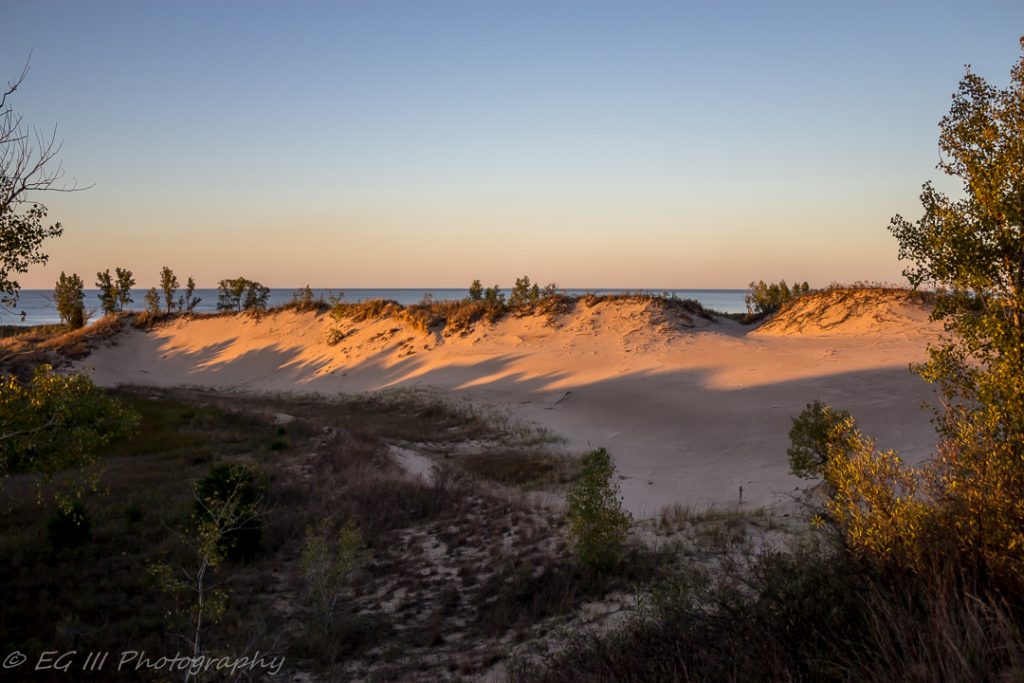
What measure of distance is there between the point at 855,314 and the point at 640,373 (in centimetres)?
1375

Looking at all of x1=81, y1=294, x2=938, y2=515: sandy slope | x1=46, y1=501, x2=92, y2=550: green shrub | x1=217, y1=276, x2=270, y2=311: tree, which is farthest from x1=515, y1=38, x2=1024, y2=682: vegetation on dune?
x1=217, y1=276, x2=270, y2=311: tree

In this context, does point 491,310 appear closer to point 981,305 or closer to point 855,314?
point 855,314

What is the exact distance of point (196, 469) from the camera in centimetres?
1722

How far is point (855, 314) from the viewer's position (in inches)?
1328

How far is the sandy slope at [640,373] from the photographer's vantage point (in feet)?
60.5

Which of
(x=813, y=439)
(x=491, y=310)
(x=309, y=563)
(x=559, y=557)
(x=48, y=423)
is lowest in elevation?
(x=559, y=557)

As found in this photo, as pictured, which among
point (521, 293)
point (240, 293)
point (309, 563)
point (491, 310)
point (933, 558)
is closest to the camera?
point (933, 558)

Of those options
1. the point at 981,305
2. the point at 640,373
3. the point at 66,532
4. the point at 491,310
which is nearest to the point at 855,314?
the point at 640,373

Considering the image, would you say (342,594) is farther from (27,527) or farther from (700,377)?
(700,377)

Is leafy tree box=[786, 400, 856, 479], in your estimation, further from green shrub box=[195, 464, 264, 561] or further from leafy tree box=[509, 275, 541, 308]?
leafy tree box=[509, 275, 541, 308]

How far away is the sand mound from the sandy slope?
145 millimetres

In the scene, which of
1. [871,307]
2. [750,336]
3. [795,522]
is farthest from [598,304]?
[795,522]

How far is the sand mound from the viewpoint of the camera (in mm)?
31312

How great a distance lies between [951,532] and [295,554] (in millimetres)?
11046
